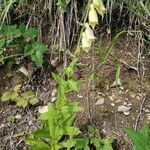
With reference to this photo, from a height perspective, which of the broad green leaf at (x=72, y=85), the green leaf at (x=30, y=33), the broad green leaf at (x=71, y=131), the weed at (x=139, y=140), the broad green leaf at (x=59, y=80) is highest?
the green leaf at (x=30, y=33)

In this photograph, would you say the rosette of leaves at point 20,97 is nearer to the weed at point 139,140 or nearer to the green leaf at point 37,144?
the green leaf at point 37,144

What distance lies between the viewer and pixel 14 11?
2.46 meters

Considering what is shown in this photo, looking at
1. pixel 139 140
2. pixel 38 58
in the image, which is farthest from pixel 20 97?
pixel 139 140

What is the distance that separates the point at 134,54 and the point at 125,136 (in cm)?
48

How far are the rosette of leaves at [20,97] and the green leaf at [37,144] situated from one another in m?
0.31

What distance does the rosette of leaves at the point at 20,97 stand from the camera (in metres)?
2.15

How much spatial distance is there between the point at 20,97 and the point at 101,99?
405 millimetres

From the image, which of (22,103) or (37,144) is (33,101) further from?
(37,144)

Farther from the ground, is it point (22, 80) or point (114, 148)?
point (22, 80)

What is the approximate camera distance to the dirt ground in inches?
79.4

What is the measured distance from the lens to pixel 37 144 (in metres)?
1.84

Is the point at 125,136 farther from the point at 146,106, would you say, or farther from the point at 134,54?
the point at 134,54


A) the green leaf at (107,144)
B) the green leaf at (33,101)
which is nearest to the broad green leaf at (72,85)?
the green leaf at (107,144)

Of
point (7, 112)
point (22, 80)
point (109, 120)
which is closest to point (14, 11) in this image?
point (22, 80)
